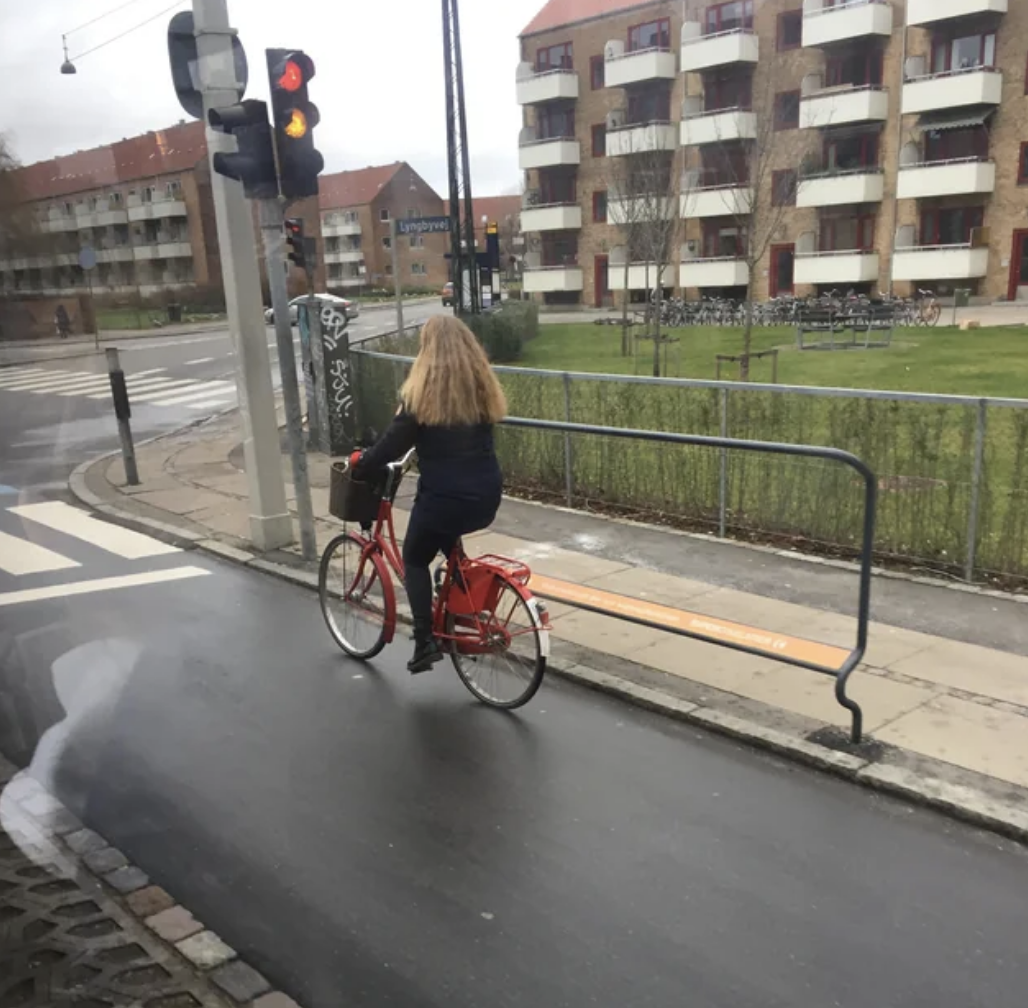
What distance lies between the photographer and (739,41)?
1309 inches

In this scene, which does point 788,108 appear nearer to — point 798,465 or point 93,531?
point 798,465

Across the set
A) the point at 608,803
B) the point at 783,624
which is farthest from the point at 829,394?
the point at 608,803

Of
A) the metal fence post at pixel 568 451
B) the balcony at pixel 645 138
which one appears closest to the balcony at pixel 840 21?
the balcony at pixel 645 138

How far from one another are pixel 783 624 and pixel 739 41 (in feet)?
105

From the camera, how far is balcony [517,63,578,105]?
134 ft

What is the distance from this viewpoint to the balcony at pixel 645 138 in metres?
34.7

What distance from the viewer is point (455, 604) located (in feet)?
17.0

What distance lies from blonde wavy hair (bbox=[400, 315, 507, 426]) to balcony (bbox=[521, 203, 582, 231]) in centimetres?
4067

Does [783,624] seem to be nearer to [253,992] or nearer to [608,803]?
[608,803]

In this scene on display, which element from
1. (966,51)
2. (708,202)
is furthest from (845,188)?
(966,51)

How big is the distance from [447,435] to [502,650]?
3.75ft

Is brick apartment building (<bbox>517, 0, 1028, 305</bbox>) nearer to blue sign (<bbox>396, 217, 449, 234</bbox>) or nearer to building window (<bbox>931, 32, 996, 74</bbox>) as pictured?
building window (<bbox>931, 32, 996, 74</bbox>)

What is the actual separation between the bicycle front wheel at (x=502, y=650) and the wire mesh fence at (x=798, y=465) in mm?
3439

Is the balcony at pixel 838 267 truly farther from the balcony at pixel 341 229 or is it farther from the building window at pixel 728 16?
the balcony at pixel 341 229
